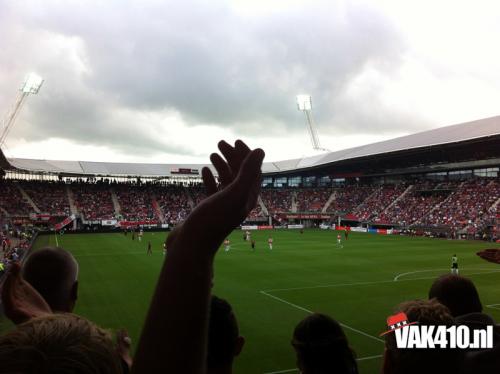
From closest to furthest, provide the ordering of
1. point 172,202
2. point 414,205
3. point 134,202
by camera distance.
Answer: point 414,205
point 134,202
point 172,202

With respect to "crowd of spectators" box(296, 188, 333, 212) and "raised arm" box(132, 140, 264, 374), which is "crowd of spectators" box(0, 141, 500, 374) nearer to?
"raised arm" box(132, 140, 264, 374)

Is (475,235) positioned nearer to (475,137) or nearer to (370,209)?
(475,137)

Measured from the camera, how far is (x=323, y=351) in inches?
111

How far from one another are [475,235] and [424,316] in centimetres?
5701

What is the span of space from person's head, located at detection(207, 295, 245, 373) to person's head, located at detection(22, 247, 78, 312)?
1032mm

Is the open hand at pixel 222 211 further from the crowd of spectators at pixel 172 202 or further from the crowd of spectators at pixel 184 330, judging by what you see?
the crowd of spectators at pixel 172 202

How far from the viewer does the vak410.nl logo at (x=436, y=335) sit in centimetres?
290

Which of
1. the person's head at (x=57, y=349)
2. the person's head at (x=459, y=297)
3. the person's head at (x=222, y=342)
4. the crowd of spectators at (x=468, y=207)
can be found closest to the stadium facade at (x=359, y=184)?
the crowd of spectators at (x=468, y=207)

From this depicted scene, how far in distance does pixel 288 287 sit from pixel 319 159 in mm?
64880

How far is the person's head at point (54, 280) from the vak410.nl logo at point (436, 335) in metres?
2.41

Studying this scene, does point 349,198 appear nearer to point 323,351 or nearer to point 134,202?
point 134,202

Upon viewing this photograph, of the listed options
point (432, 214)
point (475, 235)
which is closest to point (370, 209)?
point (432, 214)


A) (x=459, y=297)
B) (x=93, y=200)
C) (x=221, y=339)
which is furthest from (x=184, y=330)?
(x=93, y=200)

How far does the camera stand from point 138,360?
1.35 m
